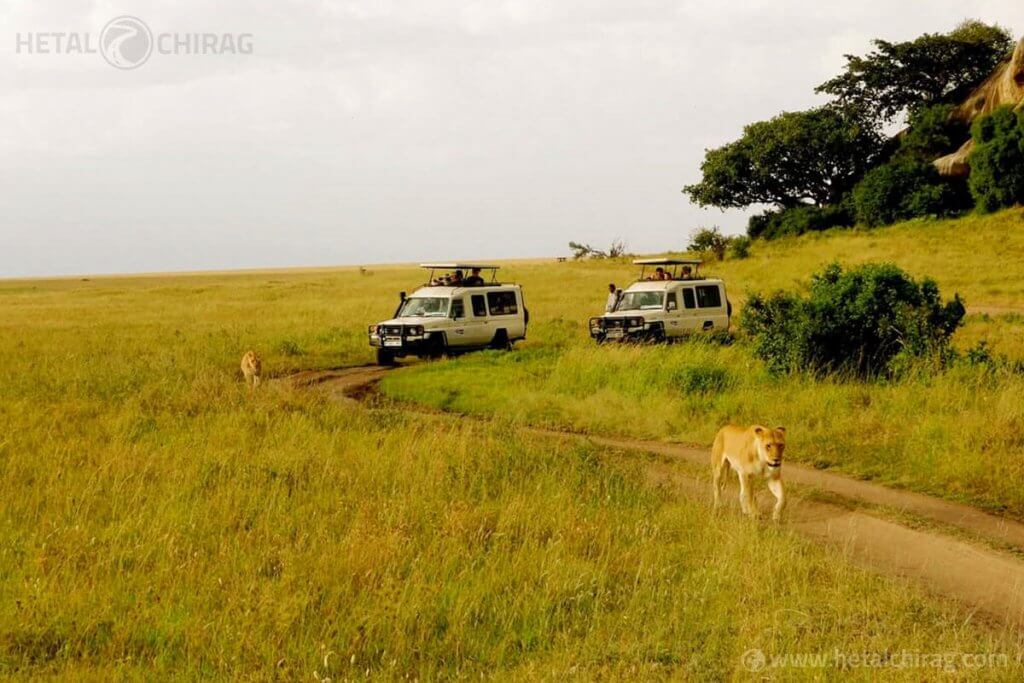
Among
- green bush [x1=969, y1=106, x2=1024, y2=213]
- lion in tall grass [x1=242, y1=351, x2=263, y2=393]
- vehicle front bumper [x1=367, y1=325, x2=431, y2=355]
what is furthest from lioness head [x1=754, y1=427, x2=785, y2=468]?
green bush [x1=969, y1=106, x2=1024, y2=213]

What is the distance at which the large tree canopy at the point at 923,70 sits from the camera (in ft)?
197

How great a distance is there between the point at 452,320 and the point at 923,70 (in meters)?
48.7

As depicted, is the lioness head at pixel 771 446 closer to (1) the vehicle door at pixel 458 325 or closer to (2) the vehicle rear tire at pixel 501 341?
(1) the vehicle door at pixel 458 325

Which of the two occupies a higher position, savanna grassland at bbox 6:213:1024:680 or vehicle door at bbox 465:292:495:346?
vehicle door at bbox 465:292:495:346

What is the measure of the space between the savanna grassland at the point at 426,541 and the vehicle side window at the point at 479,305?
8.05 metres

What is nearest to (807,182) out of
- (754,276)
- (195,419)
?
(754,276)

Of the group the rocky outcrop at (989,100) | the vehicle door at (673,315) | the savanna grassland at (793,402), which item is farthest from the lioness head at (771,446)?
the rocky outcrop at (989,100)

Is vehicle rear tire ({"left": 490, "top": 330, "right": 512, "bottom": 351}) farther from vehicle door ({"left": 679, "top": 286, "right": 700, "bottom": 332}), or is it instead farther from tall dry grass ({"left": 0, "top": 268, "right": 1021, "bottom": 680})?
tall dry grass ({"left": 0, "top": 268, "right": 1021, "bottom": 680})

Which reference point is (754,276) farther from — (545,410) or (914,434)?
(914,434)

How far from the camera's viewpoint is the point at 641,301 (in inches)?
958

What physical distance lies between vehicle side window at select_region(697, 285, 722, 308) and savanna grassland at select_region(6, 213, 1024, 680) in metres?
8.32

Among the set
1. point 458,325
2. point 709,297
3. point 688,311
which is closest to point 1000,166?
point 709,297

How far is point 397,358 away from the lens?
84.0 feet

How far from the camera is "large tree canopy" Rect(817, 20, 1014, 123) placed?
60.1 m
